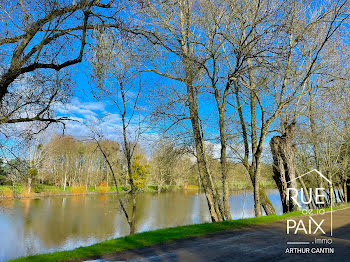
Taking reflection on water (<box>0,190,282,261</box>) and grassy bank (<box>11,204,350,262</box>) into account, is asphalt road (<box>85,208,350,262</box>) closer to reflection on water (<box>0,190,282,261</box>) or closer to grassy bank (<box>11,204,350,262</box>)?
grassy bank (<box>11,204,350,262</box>)

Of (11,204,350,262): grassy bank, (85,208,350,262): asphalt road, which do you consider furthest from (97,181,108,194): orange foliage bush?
(85,208,350,262): asphalt road

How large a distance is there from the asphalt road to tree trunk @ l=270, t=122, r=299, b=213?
5194 mm

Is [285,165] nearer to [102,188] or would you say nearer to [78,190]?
[102,188]

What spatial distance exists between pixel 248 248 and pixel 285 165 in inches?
316

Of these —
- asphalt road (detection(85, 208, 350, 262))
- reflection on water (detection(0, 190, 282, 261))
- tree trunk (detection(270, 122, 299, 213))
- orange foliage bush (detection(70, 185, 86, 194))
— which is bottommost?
reflection on water (detection(0, 190, 282, 261))

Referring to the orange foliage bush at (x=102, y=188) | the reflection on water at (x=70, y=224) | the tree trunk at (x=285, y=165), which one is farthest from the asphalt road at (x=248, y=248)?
the orange foliage bush at (x=102, y=188)

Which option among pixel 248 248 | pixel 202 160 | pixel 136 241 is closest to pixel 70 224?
pixel 202 160

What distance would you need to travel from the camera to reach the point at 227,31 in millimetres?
9242

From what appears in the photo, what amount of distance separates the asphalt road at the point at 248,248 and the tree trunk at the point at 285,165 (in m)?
5.19

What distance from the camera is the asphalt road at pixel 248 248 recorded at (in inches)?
185

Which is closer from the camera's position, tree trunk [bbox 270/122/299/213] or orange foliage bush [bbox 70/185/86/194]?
tree trunk [bbox 270/122/299/213]

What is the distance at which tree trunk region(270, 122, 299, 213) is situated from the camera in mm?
12148

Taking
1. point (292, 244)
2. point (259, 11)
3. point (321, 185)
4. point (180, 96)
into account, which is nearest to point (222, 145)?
point (180, 96)

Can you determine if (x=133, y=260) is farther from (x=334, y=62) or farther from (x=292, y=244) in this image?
(x=334, y=62)
